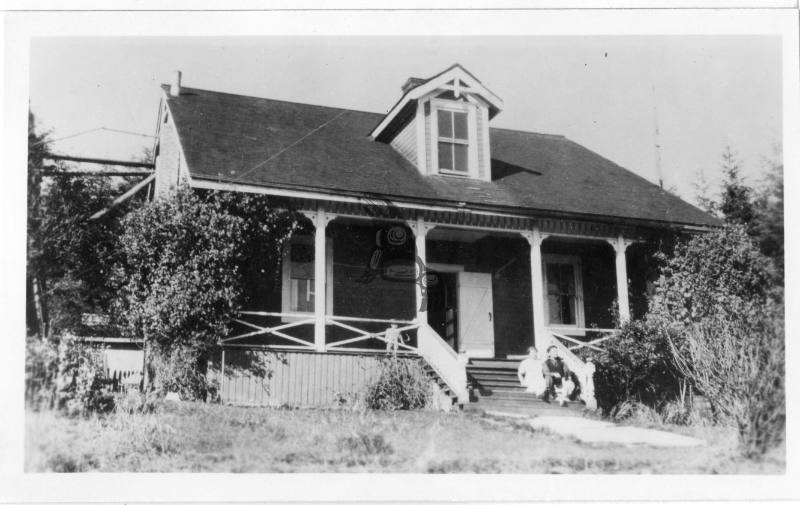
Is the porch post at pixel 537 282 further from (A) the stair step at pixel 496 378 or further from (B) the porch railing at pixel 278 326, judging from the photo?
(B) the porch railing at pixel 278 326

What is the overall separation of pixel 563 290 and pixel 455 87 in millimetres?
5088

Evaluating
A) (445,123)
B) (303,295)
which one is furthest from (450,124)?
(303,295)

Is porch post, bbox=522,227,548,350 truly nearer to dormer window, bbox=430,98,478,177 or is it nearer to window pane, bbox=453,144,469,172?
dormer window, bbox=430,98,478,177

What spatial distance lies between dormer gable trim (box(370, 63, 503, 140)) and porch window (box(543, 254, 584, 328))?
373 cm

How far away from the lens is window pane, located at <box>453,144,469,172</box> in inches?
643

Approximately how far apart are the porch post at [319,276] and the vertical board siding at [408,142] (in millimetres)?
3263

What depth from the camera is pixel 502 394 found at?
520 inches

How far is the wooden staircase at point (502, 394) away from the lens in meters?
12.5

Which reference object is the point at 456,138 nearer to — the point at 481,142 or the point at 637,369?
the point at 481,142

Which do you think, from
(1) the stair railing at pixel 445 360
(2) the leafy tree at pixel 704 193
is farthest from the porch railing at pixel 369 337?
(2) the leafy tree at pixel 704 193

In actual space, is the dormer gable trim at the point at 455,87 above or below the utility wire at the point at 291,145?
above

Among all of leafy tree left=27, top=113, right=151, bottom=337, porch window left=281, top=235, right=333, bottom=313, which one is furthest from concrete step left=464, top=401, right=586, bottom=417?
leafy tree left=27, top=113, right=151, bottom=337

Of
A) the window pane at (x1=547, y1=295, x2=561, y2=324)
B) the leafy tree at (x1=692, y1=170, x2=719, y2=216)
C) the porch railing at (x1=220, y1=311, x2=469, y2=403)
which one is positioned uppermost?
the leafy tree at (x1=692, y1=170, x2=719, y2=216)
